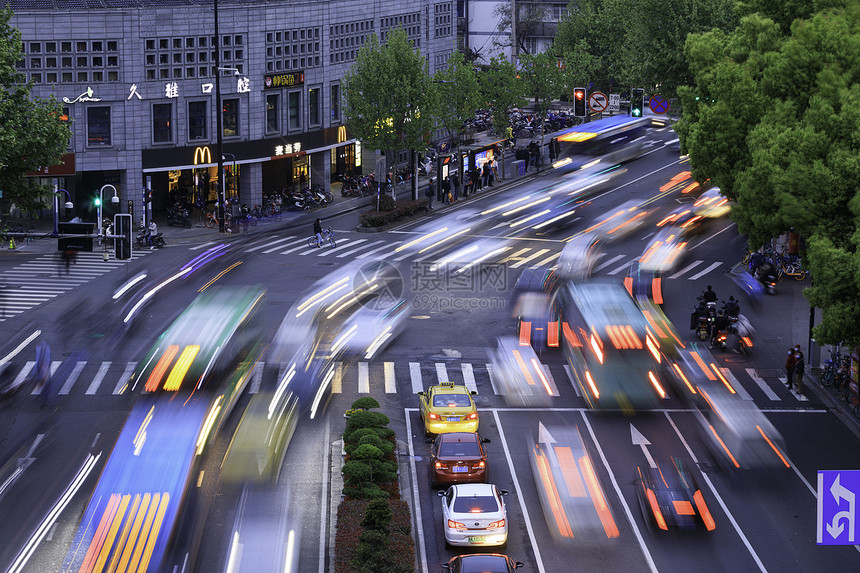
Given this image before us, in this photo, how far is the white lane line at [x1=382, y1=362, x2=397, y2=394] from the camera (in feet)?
140

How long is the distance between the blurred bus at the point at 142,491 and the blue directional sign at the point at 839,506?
16262 mm

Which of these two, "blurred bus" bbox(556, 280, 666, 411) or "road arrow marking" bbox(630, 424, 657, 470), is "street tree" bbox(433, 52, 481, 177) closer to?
"blurred bus" bbox(556, 280, 666, 411)

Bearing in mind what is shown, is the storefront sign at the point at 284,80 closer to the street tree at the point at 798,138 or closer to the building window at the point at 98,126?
the building window at the point at 98,126

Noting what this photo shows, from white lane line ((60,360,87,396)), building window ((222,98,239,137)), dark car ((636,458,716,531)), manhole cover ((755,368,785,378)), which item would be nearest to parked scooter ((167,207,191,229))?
building window ((222,98,239,137))

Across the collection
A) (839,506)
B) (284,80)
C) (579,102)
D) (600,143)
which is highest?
(284,80)

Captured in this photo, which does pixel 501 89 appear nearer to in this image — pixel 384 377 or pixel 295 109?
pixel 295 109

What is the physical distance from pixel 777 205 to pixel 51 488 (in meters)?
24.8

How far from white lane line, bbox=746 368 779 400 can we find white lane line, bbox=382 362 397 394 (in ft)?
43.9

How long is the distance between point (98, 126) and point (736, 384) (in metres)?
42.9

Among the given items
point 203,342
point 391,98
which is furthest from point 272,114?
point 203,342

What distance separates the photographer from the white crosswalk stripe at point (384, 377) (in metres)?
42.3

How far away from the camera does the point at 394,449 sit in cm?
3522

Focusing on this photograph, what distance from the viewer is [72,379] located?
43.4m

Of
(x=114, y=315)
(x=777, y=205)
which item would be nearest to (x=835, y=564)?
(x=777, y=205)
